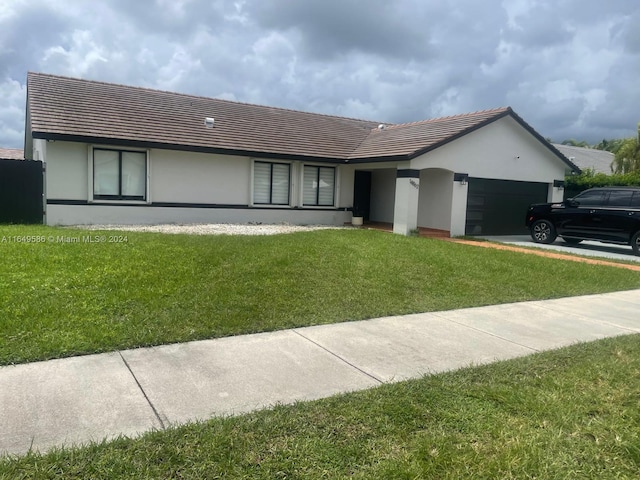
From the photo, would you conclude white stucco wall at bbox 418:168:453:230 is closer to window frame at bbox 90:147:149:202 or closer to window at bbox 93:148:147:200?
window frame at bbox 90:147:149:202

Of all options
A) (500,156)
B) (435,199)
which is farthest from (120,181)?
(500,156)

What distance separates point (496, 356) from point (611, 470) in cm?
236

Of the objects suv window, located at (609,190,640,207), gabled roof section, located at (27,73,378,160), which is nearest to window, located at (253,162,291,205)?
gabled roof section, located at (27,73,378,160)

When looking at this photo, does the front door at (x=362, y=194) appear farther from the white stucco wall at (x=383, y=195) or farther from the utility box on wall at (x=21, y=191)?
the utility box on wall at (x=21, y=191)

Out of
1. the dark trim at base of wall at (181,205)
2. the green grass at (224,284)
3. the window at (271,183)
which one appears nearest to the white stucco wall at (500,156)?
the dark trim at base of wall at (181,205)

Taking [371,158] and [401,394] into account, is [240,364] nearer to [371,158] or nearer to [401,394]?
[401,394]

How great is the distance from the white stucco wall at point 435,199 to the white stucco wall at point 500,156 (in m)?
0.92

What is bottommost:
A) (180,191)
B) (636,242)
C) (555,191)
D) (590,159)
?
(636,242)

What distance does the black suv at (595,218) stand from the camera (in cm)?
1549

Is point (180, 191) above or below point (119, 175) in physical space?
below

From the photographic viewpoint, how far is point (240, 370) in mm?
4879

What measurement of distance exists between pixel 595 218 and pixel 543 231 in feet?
7.04

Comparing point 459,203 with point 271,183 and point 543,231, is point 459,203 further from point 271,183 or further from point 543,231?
point 271,183

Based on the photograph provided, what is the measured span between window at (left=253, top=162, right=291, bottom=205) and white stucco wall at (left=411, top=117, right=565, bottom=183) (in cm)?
534
